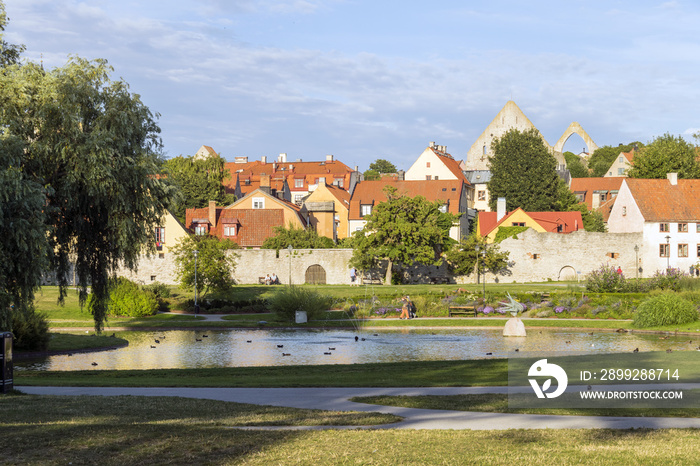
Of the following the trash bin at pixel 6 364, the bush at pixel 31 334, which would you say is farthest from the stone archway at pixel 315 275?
the trash bin at pixel 6 364

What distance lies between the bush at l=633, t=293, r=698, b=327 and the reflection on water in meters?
2.52

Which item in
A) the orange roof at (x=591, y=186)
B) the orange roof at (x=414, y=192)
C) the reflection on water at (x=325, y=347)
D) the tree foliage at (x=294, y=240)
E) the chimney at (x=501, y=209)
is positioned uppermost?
the orange roof at (x=591, y=186)

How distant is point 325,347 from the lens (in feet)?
96.3

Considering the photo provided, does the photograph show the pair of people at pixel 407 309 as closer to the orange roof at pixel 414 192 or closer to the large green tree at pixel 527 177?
the orange roof at pixel 414 192

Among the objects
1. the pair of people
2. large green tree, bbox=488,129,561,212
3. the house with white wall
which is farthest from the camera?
large green tree, bbox=488,129,561,212

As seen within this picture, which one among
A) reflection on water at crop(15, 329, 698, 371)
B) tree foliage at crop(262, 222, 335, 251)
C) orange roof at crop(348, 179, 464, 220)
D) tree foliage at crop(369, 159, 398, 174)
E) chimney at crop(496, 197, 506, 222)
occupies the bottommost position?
reflection on water at crop(15, 329, 698, 371)

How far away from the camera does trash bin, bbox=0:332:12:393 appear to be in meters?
14.7

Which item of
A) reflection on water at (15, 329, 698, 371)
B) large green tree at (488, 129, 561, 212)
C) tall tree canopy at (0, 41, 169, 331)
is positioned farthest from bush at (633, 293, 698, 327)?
large green tree at (488, 129, 561, 212)

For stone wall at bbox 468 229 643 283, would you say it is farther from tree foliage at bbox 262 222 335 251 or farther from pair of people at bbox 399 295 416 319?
pair of people at bbox 399 295 416 319

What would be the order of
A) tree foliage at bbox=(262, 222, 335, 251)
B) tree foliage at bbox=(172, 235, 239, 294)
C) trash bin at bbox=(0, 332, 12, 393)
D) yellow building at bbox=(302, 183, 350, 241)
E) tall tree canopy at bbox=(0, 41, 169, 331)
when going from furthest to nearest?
yellow building at bbox=(302, 183, 350, 241), tree foliage at bbox=(262, 222, 335, 251), tree foliage at bbox=(172, 235, 239, 294), tall tree canopy at bbox=(0, 41, 169, 331), trash bin at bbox=(0, 332, 12, 393)

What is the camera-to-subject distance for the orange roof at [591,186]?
351 feet

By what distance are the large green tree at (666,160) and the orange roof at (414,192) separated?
21.3 meters

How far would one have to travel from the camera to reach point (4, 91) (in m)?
20.7

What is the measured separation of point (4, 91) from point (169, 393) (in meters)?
10.8
